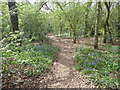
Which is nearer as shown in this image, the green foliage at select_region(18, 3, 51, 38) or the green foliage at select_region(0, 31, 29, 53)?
the green foliage at select_region(0, 31, 29, 53)

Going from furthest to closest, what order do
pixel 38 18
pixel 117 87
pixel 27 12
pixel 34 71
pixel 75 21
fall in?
pixel 75 21
pixel 38 18
pixel 27 12
pixel 34 71
pixel 117 87

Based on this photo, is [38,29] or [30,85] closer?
[30,85]

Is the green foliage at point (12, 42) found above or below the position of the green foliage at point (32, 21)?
below

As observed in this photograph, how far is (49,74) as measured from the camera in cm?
484

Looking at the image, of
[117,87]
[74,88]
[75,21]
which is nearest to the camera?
[117,87]

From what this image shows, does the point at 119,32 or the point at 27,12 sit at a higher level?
the point at 27,12

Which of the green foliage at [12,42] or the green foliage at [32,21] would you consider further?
the green foliage at [32,21]

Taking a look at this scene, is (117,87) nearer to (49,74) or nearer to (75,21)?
(49,74)

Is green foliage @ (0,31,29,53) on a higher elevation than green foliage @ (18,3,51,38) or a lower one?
lower

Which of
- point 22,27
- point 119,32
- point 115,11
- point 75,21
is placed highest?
point 115,11

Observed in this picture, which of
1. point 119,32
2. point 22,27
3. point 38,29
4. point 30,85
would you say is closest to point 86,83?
Result: point 30,85

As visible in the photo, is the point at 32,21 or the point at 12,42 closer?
the point at 12,42

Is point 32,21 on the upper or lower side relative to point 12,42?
upper

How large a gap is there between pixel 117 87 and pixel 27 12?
380 inches
